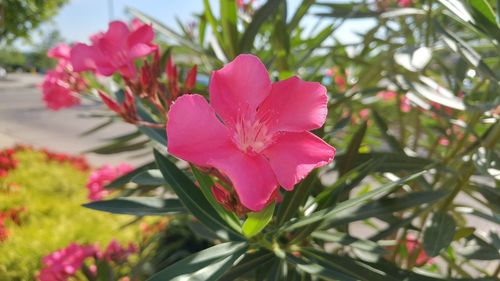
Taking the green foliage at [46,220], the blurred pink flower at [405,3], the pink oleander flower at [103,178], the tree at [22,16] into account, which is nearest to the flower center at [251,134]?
the blurred pink flower at [405,3]

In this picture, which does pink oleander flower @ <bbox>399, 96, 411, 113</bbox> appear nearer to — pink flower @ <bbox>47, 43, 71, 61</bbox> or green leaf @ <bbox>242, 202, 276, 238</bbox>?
green leaf @ <bbox>242, 202, 276, 238</bbox>

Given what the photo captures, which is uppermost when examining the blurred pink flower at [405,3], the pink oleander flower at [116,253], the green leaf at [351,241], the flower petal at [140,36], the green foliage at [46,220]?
the flower petal at [140,36]

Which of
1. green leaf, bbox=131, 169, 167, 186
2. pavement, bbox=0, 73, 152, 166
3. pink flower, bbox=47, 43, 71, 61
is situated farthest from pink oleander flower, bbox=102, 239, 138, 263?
pavement, bbox=0, 73, 152, 166

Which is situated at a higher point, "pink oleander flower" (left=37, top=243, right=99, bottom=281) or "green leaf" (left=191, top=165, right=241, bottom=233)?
"green leaf" (left=191, top=165, right=241, bottom=233)

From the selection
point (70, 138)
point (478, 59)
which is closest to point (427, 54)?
point (478, 59)

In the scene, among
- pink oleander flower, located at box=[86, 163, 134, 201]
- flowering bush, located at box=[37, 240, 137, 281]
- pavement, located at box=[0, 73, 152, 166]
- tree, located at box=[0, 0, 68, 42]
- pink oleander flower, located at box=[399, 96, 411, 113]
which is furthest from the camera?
tree, located at box=[0, 0, 68, 42]

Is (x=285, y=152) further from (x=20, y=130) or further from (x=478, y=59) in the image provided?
(x=20, y=130)

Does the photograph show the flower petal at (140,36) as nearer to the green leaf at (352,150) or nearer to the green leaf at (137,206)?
the green leaf at (137,206)
